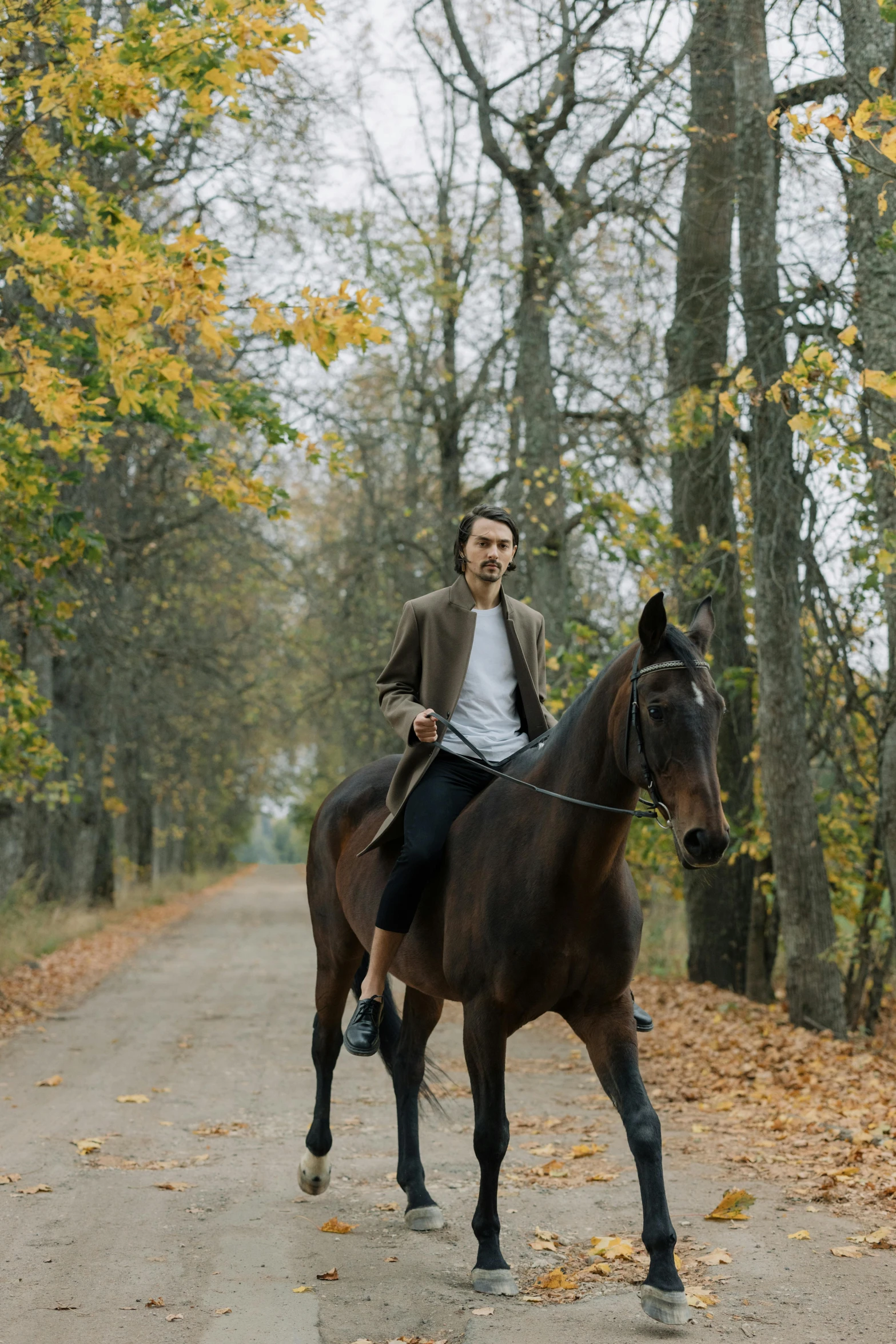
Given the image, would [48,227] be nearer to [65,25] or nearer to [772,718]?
[65,25]

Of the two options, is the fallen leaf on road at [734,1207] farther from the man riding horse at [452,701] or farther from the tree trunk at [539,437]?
the tree trunk at [539,437]

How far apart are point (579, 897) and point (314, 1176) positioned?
7.76ft

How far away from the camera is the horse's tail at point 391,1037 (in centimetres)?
604

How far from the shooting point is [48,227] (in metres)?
8.71

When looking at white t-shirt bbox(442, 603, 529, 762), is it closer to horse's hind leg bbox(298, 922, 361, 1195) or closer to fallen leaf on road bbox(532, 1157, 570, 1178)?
horse's hind leg bbox(298, 922, 361, 1195)

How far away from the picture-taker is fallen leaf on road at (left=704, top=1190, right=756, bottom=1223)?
17.5ft

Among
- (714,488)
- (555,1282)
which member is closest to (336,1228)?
(555,1282)

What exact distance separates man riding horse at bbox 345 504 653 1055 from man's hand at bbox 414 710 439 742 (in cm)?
19

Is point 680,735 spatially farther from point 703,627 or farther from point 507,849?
point 507,849

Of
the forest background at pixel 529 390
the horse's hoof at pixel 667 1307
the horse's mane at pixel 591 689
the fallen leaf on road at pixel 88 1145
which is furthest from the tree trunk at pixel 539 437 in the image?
the horse's hoof at pixel 667 1307

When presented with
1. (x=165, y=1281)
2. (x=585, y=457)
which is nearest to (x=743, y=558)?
(x=585, y=457)

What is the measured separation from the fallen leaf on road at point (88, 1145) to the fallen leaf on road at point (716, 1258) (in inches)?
134

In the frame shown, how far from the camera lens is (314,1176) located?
5914 millimetres

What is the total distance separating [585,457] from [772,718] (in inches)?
125
